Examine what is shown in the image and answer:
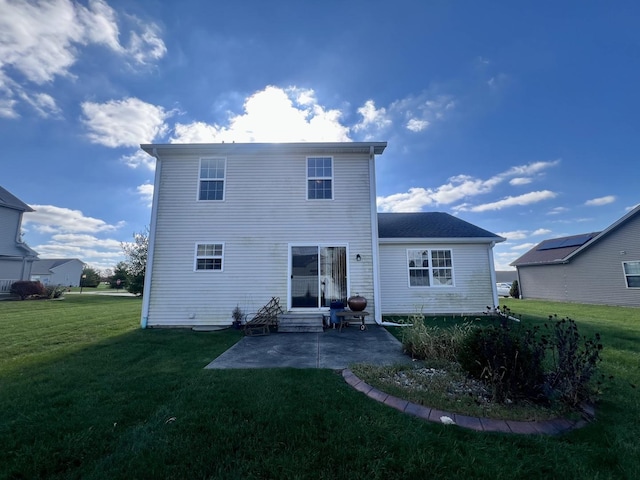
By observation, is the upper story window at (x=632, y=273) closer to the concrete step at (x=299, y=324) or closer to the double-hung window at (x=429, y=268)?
the double-hung window at (x=429, y=268)

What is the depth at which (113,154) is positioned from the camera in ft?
39.8

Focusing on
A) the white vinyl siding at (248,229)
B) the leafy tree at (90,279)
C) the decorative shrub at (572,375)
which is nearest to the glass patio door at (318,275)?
the white vinyl siding at (248,229)

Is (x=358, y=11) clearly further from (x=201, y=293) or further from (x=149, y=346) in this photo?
(x=149, y=346)

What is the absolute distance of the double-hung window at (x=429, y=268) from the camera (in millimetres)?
10570

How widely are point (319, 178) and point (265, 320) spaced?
507 centimetres

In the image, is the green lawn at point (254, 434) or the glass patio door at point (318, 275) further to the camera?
the glass patio door at point (318, 275)

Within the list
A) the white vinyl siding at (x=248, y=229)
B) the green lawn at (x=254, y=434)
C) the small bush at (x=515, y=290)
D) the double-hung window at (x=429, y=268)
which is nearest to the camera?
the green lawn at (x=254, y=434)

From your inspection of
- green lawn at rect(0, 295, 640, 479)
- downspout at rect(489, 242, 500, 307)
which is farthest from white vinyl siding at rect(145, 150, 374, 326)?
downspout at rect(489, 242, 500, 307)

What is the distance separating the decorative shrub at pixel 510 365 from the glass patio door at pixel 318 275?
5390 mm

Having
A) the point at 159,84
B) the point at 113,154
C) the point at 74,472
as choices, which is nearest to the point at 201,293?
the point at 74,472

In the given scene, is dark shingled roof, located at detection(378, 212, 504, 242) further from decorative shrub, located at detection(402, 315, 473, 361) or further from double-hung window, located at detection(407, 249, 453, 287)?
decorative shrub, located at detection(402, 315, 473, 361)

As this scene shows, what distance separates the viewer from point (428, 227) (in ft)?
37.6

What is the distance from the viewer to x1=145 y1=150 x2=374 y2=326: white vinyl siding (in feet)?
28.2

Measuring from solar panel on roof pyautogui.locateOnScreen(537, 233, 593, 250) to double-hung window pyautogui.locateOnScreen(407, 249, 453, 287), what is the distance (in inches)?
558
